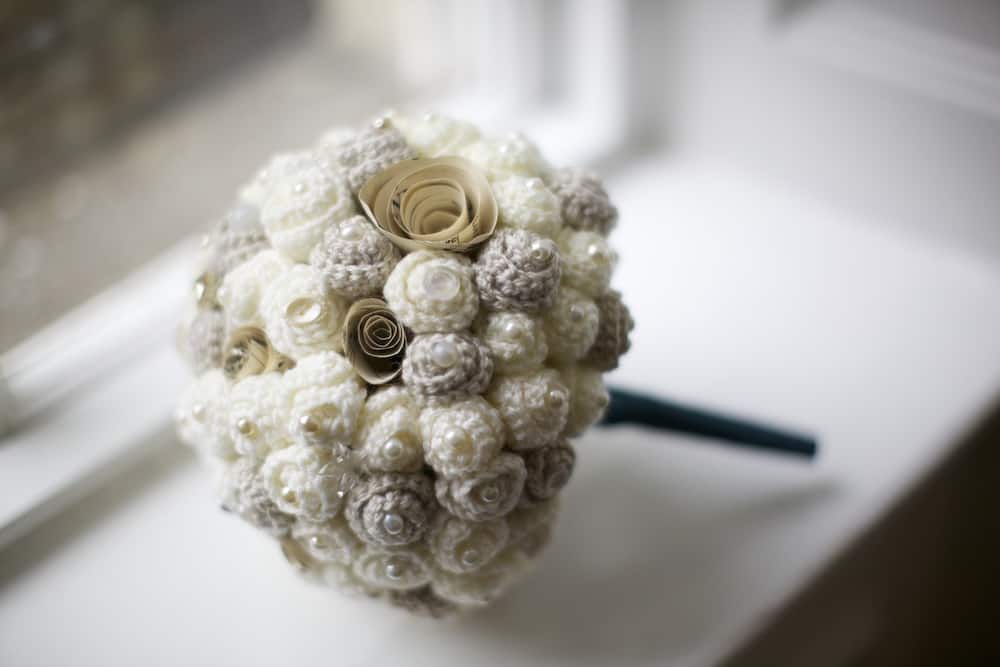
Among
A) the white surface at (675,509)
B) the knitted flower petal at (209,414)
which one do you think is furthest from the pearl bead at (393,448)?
the white surface at (675,509)

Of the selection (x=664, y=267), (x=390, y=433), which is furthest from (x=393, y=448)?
(x=664, y=267)

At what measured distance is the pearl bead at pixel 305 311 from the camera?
1.95ft

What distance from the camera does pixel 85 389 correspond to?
0.90 meters

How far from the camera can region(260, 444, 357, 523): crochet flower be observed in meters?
0.59

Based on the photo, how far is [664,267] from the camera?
3.60 ft

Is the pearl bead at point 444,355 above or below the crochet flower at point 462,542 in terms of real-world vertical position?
above

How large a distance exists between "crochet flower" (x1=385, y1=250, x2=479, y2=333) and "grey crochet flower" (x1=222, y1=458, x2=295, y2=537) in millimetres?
144

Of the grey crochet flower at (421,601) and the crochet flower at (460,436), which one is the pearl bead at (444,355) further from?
the grey crochet flower at (421,601)

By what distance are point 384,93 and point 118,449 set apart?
0.58 meters

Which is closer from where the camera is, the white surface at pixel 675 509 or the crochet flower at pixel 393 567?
the crochet flower at pixel 393 567

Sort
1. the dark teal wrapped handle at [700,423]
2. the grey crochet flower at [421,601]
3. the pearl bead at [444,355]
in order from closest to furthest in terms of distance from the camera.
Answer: the pearl bead at [444,355], the grey crochet flower at [421,601], the dark teal wrapped handle at [700,423]

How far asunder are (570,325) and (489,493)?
12 cm

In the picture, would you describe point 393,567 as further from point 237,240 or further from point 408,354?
point 237,240

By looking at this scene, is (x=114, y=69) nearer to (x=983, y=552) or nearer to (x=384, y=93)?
(x=384, y=93)
